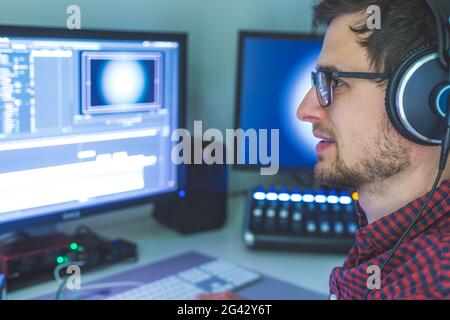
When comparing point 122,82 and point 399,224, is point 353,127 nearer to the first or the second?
point 399,224

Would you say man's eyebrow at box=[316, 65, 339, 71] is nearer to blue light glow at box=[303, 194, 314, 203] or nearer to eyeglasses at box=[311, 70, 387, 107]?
eyeglasses at box=[311, 70, 387, 107]

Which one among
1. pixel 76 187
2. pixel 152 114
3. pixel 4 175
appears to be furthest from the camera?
pixel 152 114

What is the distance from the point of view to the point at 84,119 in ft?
3.90

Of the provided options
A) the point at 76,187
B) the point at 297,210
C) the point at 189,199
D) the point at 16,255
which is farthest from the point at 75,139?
the point at 297,210

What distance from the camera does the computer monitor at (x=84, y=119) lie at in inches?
43.0

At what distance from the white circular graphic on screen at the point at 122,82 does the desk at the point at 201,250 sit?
341mm

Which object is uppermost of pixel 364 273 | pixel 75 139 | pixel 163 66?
pixel 163 66

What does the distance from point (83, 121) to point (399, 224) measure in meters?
0.66

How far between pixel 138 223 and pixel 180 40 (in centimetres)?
47

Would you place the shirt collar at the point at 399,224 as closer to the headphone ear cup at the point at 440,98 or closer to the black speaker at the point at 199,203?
the headphone ear cup at the point at 440,98

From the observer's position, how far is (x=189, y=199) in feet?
4.75

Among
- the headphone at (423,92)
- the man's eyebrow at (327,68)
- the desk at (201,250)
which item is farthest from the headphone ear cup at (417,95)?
the desk at (201,250)

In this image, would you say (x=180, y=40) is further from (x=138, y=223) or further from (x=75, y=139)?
(x=138, y=223)

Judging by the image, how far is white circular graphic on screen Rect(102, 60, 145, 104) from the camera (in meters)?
1.21
